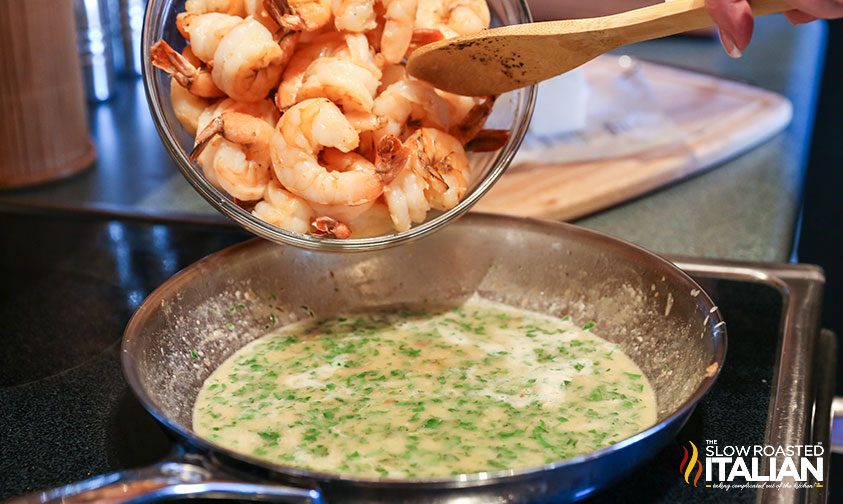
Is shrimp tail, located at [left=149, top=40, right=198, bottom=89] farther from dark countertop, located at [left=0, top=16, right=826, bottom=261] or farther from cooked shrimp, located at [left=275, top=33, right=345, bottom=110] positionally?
dark countertop, located at [left=0, top=16, right=826, bottom=261]

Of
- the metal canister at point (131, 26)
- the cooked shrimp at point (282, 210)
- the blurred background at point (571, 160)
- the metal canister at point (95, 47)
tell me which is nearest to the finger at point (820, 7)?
the blurred background at point (571, 160)

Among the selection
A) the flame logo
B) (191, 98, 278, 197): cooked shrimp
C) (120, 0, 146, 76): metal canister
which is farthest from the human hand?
(120, 0, 146, 76): metal canister

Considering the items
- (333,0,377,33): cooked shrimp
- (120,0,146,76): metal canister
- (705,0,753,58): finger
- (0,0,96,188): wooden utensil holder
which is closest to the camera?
(705,0,753,58): finger

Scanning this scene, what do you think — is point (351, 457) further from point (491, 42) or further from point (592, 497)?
point (491, 42)

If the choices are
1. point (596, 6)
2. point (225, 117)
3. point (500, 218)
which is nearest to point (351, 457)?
point (225, 117)

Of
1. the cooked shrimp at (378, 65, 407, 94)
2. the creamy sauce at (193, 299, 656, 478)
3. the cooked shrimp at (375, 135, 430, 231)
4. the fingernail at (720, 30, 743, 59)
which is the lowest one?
the creamy sauce at (193, 299, 656, 478)

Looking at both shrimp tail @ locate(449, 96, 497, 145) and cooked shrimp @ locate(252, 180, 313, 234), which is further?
shrimp tail @ locate(449, 96, 497, 145)

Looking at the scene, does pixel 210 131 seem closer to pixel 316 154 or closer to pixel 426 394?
pixel 316 154
